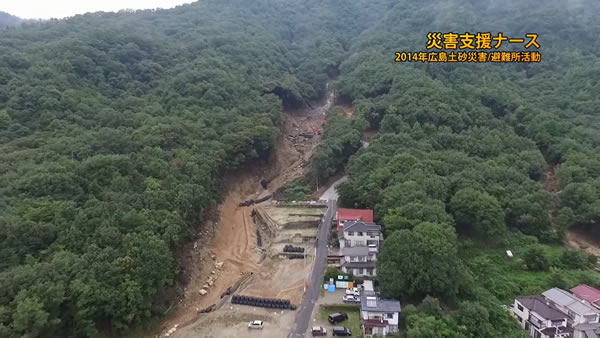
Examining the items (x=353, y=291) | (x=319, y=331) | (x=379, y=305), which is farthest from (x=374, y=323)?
(x=353, y=291)

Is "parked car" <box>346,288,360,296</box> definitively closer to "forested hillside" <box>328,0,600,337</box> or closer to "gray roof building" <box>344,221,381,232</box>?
"forested hillside" <box>328,0,600,337</box>

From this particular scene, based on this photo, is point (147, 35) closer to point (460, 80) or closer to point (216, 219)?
point (216, 219)

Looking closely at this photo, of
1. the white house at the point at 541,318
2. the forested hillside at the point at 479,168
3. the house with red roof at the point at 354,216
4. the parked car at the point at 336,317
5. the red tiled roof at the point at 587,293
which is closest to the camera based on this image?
the white house at the point at 541,318

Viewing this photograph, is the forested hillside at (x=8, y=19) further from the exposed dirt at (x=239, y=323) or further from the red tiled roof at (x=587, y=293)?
the red tiled roof at (x=587, y=293)

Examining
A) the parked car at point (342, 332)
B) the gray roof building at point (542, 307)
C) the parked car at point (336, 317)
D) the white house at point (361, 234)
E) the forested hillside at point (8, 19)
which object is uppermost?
the forested hillside at point (8, 19)

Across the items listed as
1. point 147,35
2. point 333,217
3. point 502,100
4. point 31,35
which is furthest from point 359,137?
point 31,35

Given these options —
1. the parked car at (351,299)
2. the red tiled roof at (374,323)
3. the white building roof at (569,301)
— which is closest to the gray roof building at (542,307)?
the white building roof at (569,301)

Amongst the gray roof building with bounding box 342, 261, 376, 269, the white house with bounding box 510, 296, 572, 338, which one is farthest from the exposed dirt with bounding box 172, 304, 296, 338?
the white house with bounding box 510, 296, 572, 338
